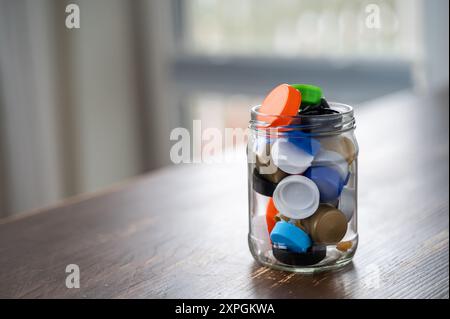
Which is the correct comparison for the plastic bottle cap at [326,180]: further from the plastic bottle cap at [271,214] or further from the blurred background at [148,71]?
the blurred background at [148,71]

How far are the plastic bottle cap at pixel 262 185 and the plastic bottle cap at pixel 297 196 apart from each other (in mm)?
10

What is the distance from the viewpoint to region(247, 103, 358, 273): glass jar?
683 millimetres

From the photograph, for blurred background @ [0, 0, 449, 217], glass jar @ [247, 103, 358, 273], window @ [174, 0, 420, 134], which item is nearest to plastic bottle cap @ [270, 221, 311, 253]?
glass jar @ [247, 103, 358, 273]

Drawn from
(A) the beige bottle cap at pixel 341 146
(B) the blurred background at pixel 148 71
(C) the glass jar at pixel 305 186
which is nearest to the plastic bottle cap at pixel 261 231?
(C) the glass jar at pixel 305 186

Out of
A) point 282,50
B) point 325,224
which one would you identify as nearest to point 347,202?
point 325,224

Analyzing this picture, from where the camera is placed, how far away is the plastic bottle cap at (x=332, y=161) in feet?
2.26

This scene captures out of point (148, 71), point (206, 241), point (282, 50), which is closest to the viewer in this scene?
point (206, 241)

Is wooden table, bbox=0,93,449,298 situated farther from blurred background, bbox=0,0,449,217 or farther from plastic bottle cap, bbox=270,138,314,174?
blurred background, bbox=0,0,449,217

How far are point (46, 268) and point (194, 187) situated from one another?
1.19 feet

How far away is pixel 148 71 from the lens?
9.31ft

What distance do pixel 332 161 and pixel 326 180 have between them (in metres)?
→ 0.02

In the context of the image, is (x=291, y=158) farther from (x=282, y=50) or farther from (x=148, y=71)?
(x=148, y=71)

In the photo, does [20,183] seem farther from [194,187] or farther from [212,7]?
[194,187]
